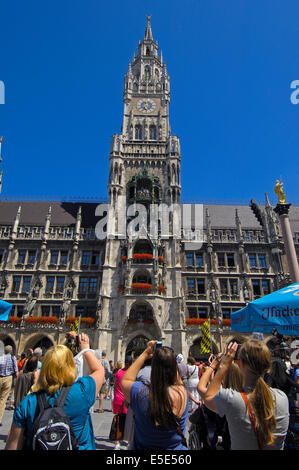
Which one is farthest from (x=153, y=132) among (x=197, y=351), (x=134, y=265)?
(x=197, y=351)

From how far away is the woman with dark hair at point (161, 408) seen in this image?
246 centimetres

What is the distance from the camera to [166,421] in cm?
245

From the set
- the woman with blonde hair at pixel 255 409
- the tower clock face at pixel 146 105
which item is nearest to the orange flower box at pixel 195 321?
the woman with blonde hair at pixel 255 409

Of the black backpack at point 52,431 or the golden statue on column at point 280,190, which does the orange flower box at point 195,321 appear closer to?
the golden statue on column at point 280,190

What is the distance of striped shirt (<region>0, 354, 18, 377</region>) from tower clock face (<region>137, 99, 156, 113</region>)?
36.1 metres

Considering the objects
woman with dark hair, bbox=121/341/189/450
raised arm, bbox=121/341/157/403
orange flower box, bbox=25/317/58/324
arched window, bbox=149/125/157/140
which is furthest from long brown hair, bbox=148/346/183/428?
arched window, bbox=149/125/157/140

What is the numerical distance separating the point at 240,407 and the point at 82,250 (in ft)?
93.9

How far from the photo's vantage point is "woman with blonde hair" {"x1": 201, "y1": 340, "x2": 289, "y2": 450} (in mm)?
2438

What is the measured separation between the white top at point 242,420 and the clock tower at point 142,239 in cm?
2281

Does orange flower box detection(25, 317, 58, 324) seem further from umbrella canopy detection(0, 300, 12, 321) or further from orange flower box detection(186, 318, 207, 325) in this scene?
umbrella canopy detection(0, 300, 12, 321)

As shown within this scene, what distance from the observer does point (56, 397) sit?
242cm

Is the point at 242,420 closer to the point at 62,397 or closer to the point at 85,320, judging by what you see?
the point at 62,397

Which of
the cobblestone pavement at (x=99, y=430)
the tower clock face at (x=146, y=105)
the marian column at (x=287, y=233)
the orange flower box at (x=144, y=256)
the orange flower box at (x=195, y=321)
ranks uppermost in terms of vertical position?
the tower clock face at (x=146, y=105)

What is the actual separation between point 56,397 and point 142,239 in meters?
25.3
